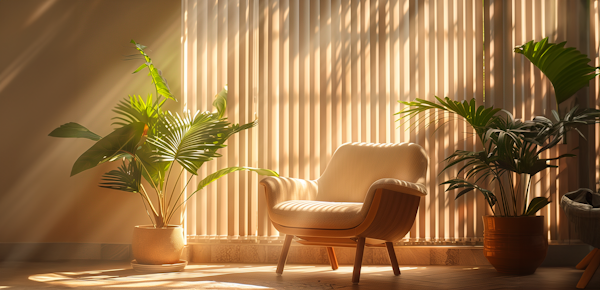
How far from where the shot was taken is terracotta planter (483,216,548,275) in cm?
248

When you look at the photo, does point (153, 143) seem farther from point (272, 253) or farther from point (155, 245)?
point (272, 253)

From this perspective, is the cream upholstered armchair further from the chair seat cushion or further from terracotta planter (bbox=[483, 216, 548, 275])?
terracotta planter (bbox=[483, 216, 548, 275])

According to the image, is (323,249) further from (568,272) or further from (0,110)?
(0,110)

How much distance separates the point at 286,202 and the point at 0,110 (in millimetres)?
2459

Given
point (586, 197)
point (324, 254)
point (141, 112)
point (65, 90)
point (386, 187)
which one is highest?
point (65, 90)

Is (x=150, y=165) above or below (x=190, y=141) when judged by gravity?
below

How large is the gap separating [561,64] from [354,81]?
4.31ft

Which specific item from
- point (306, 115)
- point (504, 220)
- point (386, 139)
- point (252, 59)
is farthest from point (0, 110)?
point (504, 220)

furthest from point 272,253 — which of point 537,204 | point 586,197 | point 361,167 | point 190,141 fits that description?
point 586,197

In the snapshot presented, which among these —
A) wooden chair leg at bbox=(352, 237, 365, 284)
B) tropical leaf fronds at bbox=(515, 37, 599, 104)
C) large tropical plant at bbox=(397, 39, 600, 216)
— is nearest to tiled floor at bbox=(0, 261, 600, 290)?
wooden chair leg at bbox=(352, 237, 365, 284)

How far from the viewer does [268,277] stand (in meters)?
2.51

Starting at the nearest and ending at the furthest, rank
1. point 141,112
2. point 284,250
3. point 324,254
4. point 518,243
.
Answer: point 518,243, point 284,250, point 141,112, point 324,254

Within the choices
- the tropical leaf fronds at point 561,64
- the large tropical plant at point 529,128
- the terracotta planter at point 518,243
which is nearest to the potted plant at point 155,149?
the large tropical plant at point 529,128

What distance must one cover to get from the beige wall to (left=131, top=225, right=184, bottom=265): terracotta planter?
61 cm
